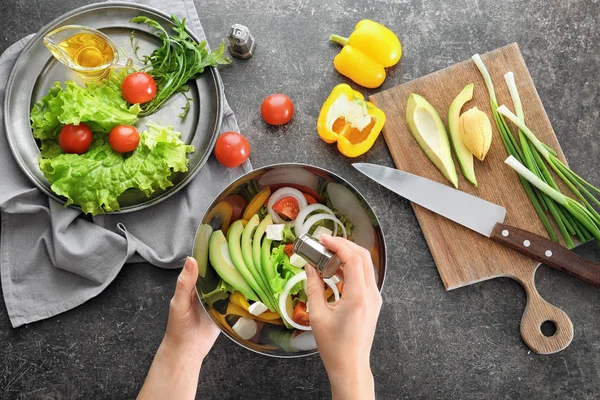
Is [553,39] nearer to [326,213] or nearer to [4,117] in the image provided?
[326,213]

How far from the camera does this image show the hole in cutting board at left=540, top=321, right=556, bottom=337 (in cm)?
200

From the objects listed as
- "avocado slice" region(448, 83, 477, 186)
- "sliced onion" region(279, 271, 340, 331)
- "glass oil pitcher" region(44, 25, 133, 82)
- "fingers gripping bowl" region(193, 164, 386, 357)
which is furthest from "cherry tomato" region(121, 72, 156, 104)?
"avocado slice" region(448, 83, 477, 186)

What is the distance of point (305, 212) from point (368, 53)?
2.22 ft

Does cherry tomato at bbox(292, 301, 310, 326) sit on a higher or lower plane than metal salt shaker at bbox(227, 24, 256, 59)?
lower

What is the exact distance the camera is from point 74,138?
190cm

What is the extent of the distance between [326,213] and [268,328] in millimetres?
420

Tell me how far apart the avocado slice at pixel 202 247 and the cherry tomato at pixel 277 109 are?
0.52 meters

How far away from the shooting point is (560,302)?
2010 millimetres

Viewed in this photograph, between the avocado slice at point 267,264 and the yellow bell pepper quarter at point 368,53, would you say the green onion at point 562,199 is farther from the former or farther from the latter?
the avocado slice at point 267,264

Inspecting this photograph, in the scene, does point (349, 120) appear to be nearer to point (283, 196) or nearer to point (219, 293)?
point (283, 196)

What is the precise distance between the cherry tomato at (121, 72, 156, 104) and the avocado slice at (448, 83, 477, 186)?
109 cm

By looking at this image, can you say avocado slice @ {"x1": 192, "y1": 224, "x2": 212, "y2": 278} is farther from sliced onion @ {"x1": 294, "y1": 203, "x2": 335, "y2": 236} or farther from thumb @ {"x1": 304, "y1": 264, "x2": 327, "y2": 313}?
thumb @ {"x1": 304, "y1": 264, "x2": 327, "y2": 313}

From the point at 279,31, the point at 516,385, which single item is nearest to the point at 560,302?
the point at 516,385

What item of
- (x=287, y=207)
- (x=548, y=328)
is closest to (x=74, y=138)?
(x=287, y=207)
